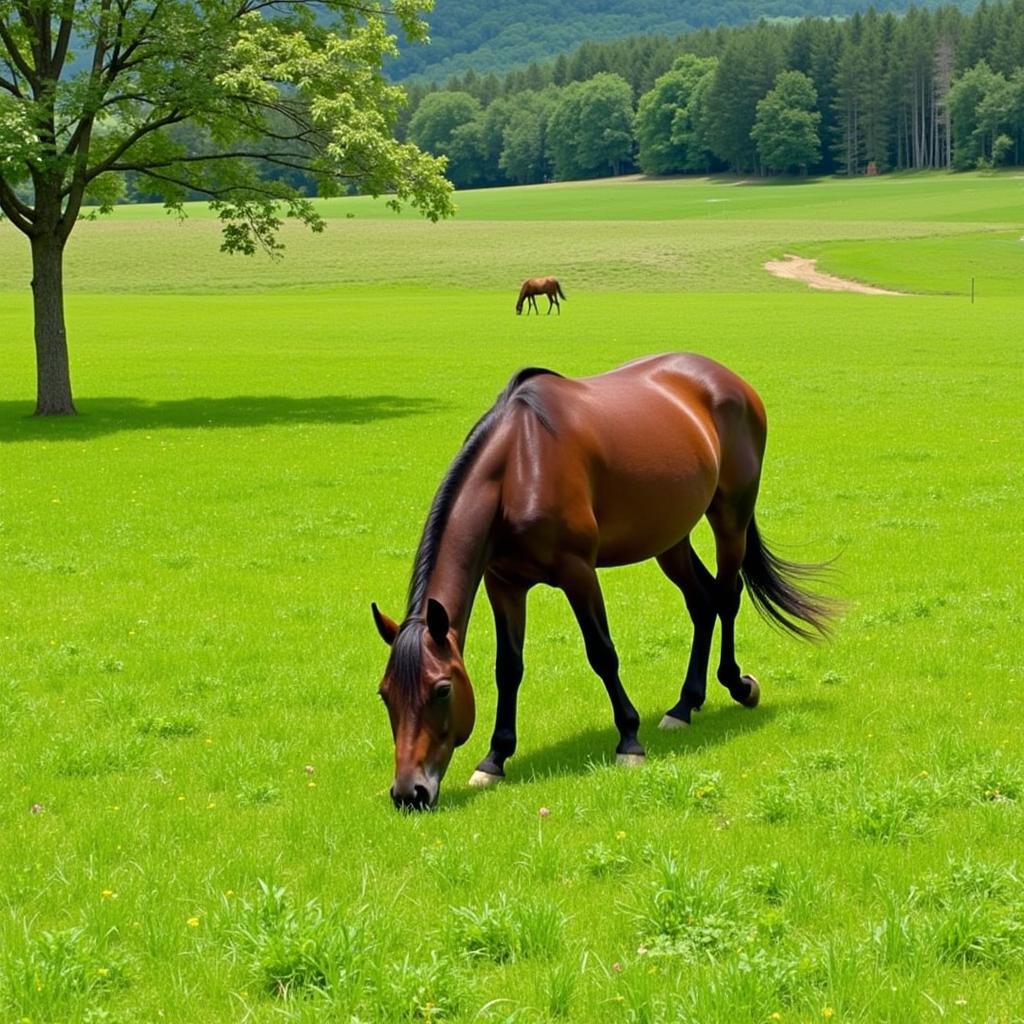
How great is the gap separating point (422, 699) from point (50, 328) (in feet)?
77.8

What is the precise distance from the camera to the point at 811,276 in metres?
75.4

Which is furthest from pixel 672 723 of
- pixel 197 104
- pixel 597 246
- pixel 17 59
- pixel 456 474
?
pixel 597 246

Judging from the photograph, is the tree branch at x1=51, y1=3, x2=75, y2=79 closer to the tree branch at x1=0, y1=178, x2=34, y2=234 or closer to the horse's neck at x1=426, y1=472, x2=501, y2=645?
the tree branch at x1=0, y1=178, x2=34, y2=234

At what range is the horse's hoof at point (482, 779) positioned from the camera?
7.45 meters

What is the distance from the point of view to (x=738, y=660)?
10.5 meters

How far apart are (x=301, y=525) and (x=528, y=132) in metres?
191

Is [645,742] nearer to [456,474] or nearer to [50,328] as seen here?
[456,474]

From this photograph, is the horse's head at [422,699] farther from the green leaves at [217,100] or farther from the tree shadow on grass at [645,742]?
the green leaves at [217,100]

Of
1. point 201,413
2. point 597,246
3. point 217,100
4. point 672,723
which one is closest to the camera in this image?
point 672,723

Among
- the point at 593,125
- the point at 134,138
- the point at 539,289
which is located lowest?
the point at 539,289

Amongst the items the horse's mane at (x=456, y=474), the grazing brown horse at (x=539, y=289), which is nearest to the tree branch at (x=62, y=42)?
the horse's mane at (x=456, y=474)

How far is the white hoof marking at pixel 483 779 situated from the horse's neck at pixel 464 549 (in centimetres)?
92

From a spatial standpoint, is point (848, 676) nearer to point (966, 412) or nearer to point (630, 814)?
point (630, 814)

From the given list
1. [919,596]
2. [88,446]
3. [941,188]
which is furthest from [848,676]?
[941,188]
